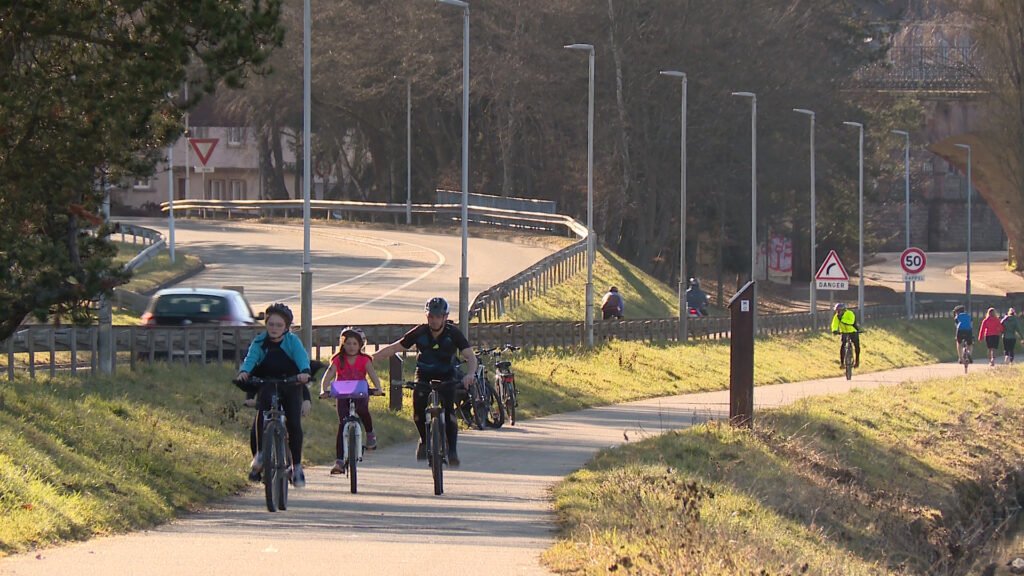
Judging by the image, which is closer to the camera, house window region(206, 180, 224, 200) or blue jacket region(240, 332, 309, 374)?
blue jacket region(240, 332, 309, 374)

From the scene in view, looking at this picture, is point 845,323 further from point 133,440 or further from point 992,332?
point 133,440

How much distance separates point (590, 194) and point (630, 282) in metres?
14.7

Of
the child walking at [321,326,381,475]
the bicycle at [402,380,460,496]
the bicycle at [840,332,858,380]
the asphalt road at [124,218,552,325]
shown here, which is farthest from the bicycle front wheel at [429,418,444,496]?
the bicycle at [840,332,858,380]

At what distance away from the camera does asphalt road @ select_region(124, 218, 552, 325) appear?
45938mm

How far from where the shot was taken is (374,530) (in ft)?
43.9

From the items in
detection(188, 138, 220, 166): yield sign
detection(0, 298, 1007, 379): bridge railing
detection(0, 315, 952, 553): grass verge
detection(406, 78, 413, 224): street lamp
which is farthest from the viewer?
detection(406, 78, 413, 224): street lamp

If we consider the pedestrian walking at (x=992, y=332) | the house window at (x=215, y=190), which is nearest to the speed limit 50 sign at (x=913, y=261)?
the pedestrian walking at (x=992, y=332)

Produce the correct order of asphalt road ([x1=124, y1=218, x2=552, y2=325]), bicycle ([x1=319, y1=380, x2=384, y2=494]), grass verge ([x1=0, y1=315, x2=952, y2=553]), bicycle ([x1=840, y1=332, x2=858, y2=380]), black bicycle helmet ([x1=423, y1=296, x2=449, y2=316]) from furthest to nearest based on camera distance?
1. asphalt road ([x1=124, y1=218, x2=552, y2=325])
2. bicycle ([x1=840, y1=332, x2=858, y2=380])
3. bicycle ([x1=319, y1=380, x2=384, y2=494])
4. black bicycle helmet ([x1=423, y1=296, x2=449, y2=316])
5. grass verge ([x1=0, y1=315, x2=952, y2=553])

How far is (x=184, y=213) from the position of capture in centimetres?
8462

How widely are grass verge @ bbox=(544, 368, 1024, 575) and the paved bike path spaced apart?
45 cm

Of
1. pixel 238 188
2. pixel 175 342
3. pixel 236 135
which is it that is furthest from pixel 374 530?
pixel 238 188

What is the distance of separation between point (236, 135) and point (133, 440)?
77.0m

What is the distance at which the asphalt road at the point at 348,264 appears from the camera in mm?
45938

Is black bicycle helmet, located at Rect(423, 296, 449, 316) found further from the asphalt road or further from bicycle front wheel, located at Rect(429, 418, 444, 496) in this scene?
the asphalt road
